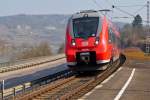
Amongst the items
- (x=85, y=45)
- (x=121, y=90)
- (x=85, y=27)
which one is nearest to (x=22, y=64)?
(x=85, y=27)

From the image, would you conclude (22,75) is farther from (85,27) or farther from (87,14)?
(85,27)

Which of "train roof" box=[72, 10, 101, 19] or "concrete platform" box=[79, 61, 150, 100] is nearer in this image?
"concrete platform" box=[79, 61, 150, 100]

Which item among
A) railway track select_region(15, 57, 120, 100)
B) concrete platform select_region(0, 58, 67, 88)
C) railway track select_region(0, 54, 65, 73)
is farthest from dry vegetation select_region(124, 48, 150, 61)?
railway track select_region(15, 57, 120, 100)

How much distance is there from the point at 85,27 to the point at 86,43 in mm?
1082

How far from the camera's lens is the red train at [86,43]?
2742cm

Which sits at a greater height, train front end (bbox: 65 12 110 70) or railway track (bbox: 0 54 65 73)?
train front end (bbox: 65 12 110 70)

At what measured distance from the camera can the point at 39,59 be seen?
70375 mm

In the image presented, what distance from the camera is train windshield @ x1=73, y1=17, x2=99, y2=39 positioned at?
27.8 metres

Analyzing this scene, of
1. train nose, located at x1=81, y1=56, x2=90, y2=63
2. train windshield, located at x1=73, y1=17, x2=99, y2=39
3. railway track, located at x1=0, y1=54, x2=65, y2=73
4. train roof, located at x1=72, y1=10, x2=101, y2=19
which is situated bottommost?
railway track, located at x1=0, y1=54, x2=65, y2=73

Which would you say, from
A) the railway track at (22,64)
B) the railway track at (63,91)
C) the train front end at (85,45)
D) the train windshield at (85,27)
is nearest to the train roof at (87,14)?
the train windshield at (85,27)

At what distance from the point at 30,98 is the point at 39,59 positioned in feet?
170

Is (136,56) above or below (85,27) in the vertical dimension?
below

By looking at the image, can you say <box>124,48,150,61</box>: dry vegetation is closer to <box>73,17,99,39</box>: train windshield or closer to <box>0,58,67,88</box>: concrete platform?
<box>0,58,67,88</box>: concrete platform

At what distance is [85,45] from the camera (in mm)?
27469
